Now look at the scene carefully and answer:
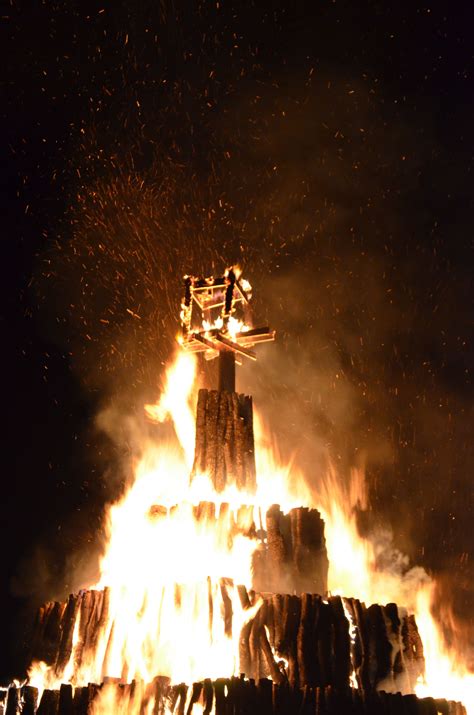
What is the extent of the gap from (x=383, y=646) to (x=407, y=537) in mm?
12814

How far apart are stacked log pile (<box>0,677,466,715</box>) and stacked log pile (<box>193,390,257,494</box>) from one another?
4.18 metres

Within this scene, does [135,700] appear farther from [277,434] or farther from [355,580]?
[277,434]

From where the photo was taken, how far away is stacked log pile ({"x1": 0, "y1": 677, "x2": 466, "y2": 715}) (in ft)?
25.7

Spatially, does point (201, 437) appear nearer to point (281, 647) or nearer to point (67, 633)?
point (67, 633)

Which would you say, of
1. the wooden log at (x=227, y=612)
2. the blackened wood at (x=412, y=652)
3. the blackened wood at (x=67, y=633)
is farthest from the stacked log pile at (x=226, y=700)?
the wooden log at (x=227, y=612)

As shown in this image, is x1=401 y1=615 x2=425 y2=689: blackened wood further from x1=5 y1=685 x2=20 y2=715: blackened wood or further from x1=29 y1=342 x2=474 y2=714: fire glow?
x1=5 y1=685 x2=20 y2=715: blackened wood

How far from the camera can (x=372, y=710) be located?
8047 mm

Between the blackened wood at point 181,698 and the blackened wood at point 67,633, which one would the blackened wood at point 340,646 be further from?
the blackened wood at point 67,633

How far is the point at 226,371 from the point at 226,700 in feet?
23.1

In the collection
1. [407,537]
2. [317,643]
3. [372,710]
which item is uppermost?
[407,537]

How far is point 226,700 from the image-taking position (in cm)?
779

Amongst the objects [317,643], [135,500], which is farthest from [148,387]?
[317,643]

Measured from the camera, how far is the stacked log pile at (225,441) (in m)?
11.9

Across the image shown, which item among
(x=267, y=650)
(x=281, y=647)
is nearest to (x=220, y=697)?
(x=267, y=650)
